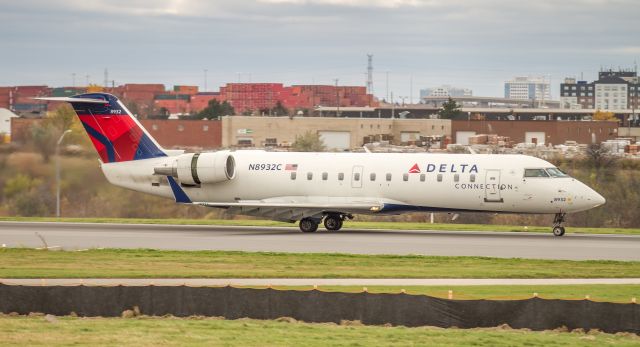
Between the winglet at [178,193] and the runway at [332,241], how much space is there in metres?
1.25

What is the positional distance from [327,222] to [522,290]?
19.0 meters

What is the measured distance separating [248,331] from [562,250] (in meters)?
19.0

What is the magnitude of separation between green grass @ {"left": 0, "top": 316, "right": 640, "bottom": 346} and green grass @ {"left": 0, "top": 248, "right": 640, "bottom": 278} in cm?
793

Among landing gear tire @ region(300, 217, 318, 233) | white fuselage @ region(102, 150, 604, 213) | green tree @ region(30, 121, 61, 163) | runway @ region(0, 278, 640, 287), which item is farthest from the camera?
green tree @ region(30, 121, 61, 163)

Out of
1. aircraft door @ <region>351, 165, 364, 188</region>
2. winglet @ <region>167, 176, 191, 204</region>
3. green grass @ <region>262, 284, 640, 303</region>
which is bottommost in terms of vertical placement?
green grass @ <region>262, 284, 640, 303</region>

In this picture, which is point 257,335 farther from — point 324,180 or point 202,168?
point 202,168

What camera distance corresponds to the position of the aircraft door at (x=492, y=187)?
4297cm

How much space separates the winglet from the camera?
4681 cm

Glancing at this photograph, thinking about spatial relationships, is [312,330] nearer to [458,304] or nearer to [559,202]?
[458,304]

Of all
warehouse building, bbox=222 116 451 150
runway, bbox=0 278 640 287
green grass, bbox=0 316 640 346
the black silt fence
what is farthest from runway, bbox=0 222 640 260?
warehouse building, bbox=222 116 451 150

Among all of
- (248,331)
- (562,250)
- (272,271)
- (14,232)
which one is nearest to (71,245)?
(14,232)

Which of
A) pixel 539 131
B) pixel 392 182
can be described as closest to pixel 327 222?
pixel 392 182

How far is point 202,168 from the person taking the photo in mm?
45969

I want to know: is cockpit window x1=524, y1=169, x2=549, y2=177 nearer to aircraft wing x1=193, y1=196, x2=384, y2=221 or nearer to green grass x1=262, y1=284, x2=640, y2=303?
aircraft wing x1=193, y1=196, x2=384, y2=221
